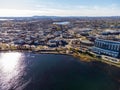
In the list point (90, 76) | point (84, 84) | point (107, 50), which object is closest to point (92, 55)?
point (107, 50)

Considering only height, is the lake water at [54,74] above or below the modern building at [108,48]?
below

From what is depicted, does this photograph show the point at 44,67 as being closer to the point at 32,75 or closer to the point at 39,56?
the point at 32,75

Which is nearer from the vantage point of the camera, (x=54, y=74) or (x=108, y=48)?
(x=54, y=74)

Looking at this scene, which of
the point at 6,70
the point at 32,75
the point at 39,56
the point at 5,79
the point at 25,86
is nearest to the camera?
the point at 25,86

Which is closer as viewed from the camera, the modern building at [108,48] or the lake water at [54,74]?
the lake water at [54,74]

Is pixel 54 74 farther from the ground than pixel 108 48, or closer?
closer
